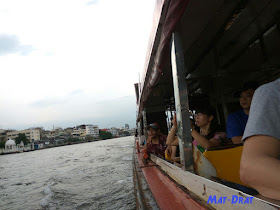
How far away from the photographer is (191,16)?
82.6 inches

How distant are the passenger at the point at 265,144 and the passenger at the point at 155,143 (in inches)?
167

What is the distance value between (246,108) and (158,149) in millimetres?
3231

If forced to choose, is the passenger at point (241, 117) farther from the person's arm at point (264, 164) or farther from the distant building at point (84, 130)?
the distant building at point (84, 130)

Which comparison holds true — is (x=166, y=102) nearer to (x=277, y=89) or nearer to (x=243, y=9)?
(x=243, y=9)

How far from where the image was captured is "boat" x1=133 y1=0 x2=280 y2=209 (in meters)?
1.46

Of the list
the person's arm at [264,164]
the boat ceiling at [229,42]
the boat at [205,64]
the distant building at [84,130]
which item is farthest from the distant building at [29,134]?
the person's arm at [264,164]

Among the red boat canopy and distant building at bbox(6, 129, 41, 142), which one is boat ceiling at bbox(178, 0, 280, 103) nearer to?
the red boat canopy

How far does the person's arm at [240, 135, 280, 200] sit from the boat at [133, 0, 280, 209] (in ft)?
0.55

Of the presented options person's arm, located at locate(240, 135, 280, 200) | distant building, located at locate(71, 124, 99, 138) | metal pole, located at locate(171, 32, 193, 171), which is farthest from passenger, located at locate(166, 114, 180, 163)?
distant building, located at locate(71, 124, 99, 138)

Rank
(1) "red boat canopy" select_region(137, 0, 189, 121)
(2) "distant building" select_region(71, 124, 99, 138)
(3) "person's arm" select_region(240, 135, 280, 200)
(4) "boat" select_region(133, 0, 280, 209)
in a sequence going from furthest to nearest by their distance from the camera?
(2) "distant building" select_region(71, 124, 99, 138), (4) "boat" select_region(133, 0, 280, 209), (1) "red boat canopy" select_region(137, 0, 189, 121), (3) "person's arm" select_region(240, 135, 280, 200)

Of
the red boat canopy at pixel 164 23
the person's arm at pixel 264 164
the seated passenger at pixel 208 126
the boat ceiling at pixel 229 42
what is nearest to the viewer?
the person's arm at pixel 264 164

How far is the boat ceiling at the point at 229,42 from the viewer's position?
2.35 meters

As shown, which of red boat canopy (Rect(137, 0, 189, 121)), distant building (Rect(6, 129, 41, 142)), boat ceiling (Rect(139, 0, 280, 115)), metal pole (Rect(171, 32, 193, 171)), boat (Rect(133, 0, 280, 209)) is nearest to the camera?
red boat canopy (Rect(137, 0, 189, 121))

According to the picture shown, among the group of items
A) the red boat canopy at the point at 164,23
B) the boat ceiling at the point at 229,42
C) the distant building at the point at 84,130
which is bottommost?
the distant building at the point at 84,130
